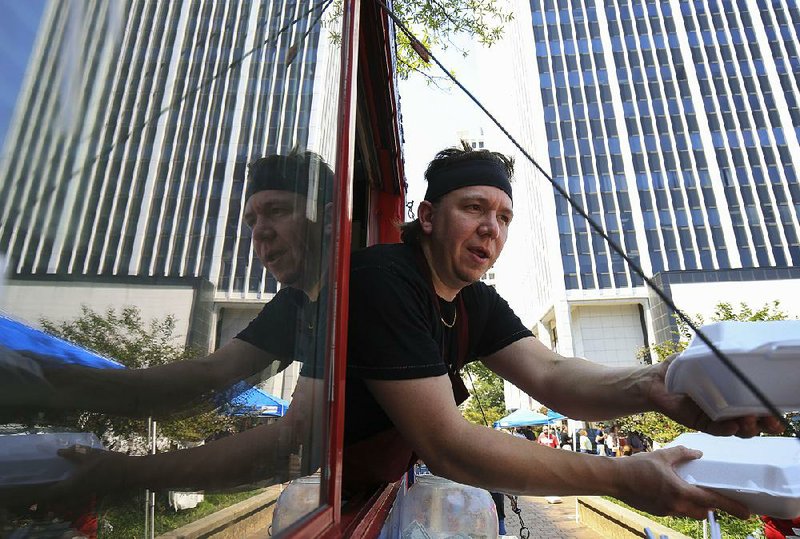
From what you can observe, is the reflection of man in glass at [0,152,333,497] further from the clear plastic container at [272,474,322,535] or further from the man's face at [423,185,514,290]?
the man's face at [423,185,514,290]

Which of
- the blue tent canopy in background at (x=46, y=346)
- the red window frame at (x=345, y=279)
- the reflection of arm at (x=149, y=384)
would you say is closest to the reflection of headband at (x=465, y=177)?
the red window frame at (x=345, y=279)

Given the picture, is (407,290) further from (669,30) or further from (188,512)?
(669,30)

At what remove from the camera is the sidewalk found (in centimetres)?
779

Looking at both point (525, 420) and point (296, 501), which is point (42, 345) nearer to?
point (296, 501)

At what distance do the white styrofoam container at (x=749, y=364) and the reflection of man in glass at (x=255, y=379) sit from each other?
0.80 m

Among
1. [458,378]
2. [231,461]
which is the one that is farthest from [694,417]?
[231,461]

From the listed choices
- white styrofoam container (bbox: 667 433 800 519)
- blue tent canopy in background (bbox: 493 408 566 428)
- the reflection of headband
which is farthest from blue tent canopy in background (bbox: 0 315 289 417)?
blue tent canopy in background (bbox: 493 408 566 428)

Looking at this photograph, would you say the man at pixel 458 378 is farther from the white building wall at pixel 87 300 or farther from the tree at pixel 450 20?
the tree at pixel 450 20

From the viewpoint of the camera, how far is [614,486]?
117 cm

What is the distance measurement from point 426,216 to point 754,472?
114 cm

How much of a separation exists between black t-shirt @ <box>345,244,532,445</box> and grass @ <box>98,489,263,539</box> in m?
0.74

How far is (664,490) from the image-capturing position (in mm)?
1114

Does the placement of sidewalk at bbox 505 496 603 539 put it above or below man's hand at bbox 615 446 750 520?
below

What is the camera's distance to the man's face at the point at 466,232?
163 centimetres
